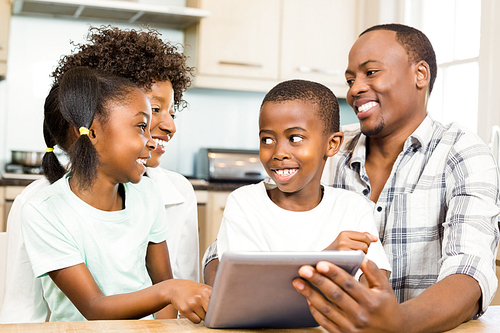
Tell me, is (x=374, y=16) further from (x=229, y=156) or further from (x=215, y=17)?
(x=229, y=156)

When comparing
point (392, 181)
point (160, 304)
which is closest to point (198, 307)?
point (160, 304)

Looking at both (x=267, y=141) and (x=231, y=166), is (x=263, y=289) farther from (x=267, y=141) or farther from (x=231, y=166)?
(x=231, y=166)

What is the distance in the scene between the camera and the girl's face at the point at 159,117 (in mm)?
1454

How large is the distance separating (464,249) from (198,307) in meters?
0.55

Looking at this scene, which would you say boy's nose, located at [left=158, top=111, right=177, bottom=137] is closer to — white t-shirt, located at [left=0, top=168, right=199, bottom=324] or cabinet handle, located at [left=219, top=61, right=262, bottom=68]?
white t-shirt, located at [left=0, top=168, right=199, bottom=324]

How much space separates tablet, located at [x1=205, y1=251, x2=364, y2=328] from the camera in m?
0.71

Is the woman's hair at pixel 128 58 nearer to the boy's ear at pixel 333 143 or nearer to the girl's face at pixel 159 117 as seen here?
the girl's face at pixel 159 117

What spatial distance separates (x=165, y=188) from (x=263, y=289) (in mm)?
792

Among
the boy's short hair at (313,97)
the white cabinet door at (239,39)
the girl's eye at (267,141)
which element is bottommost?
the girl's eye at (267,141)

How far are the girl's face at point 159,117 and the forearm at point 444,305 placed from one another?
80cm

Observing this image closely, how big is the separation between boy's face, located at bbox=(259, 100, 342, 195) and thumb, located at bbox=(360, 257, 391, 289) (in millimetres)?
431

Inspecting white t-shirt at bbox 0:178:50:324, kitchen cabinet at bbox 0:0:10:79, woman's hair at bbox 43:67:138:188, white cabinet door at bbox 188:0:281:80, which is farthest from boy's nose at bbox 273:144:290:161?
kitchen cabinet at bbox 0:0:10:79

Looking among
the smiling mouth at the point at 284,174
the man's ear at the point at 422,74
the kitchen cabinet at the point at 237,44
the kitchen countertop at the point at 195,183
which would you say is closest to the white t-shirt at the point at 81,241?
the smiling mouth at the point at 284,174

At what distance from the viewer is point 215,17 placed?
10.8 feet
